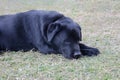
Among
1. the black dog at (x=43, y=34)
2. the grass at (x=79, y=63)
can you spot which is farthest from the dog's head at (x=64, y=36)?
the grass at (x=79, y=63)

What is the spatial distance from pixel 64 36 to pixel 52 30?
189 mm

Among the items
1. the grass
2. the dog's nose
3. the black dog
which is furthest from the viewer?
the black dog

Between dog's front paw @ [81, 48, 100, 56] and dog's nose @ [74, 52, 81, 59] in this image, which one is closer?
dog's nose @ [74, 52, 81, 59]

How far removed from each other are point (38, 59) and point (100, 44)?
1231 millimetres

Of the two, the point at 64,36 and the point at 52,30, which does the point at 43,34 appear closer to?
the point at 52,30

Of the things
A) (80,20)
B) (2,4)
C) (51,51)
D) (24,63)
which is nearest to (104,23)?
(80,20)

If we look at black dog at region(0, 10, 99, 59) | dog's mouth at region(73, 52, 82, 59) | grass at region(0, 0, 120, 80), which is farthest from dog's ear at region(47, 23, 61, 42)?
dog's mouth at region(73, 52, 82, 59)

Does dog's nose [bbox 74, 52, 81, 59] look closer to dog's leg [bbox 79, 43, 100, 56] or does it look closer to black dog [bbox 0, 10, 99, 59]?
black dog [bbox 0, 10, 99, 59]

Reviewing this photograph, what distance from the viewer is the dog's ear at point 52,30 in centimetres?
437

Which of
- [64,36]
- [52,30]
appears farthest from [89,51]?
[52,30]

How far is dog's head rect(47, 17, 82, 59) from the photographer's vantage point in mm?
4293

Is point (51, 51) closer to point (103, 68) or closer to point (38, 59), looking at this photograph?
point (38, 59)

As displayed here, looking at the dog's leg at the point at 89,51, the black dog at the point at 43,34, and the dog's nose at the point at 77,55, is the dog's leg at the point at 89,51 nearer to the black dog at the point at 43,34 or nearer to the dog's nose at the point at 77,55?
the black dog at the point at 43,34

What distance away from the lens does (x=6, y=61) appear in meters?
4.25
